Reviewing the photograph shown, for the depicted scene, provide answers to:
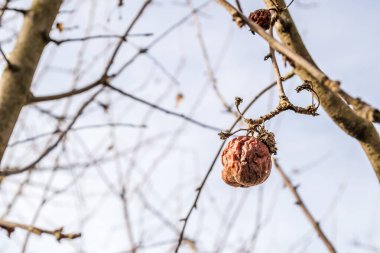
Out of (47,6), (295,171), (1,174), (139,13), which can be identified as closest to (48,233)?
(1,174)

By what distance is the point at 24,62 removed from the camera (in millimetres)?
1959

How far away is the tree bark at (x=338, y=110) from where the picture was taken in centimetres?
153

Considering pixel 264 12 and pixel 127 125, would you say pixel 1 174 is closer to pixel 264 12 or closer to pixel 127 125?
pixel 127 125

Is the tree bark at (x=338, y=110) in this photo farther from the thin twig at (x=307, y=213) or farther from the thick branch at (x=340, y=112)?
the thin twig at (x=307, y=213)

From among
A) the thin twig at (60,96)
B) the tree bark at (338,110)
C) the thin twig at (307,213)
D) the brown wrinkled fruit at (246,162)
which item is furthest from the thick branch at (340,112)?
the thin twig at (60,96)

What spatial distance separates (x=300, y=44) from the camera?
166 centimetres

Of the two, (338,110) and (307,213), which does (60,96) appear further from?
(307,213)

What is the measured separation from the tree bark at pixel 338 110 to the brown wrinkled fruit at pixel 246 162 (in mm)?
289

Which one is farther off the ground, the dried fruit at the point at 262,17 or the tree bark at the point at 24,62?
the tree bark at the point at 24,62

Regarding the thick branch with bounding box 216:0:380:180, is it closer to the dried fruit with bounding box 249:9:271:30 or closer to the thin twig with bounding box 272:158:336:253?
the dried fruit with bounding box 249:9:271:30

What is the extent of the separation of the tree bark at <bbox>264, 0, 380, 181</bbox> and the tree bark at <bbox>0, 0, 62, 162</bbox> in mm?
1052

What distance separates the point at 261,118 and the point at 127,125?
129 cm

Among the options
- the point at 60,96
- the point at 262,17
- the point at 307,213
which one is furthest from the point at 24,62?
the point at 307,213

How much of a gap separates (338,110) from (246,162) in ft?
1.28
